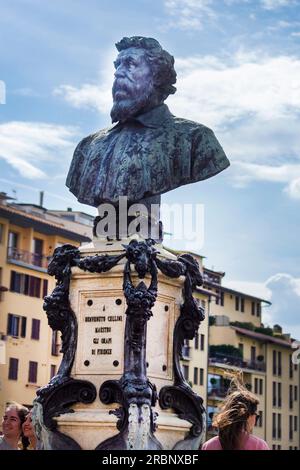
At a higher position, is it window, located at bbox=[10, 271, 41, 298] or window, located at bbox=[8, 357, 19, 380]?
window, located at bbox=[10, 271, 41, 298]

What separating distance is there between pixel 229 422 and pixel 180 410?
6.02m

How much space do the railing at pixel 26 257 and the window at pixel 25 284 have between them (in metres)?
0.78

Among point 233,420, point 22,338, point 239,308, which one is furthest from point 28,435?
point 239,308

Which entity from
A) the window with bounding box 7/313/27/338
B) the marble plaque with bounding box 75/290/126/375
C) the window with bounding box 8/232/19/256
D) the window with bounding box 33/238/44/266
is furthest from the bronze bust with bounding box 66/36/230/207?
the window with bounding box 33/238/44/266

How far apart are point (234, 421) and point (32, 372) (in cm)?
5699

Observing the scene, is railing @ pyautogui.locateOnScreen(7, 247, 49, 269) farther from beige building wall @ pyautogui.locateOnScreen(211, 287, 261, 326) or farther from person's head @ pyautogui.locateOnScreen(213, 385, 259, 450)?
person's head @ pyautogui.locateOnScreen(213, 385, 259, 450)

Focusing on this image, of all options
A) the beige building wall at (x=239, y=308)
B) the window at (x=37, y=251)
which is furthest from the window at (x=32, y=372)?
the beige building wall at (x=239, y=308)

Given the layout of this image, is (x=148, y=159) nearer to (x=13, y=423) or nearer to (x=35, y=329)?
(x=13, y=423)

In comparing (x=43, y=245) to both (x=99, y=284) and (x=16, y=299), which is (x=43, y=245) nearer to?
(x=16, y=299)

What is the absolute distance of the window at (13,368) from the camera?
214ft

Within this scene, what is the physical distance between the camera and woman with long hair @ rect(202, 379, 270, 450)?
422 inches

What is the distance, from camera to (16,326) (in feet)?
219

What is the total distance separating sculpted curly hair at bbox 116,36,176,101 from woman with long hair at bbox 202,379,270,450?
7.80m
